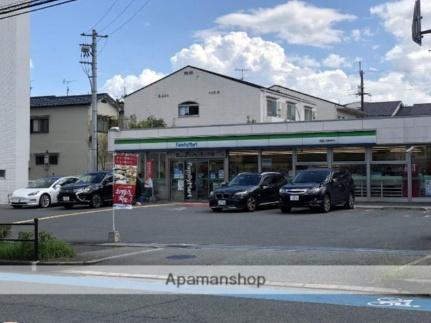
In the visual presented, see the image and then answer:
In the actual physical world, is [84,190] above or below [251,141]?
below

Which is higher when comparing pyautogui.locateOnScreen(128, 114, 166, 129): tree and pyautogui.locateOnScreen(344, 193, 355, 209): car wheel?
pyautogui.locateOnScreen(128, 114, 166, 129): tree

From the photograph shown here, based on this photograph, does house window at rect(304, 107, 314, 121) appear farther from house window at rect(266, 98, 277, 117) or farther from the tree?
the tree

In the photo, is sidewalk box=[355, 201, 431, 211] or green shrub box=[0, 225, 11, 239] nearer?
green shrub box=[0, 225, 11, 239]

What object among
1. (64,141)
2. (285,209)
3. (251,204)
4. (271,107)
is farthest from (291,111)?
(285,209)

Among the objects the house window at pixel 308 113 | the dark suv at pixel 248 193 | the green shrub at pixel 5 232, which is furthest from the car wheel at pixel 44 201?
the house window at pixel 308 113

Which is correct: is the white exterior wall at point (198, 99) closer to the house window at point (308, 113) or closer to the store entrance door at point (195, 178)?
the house window at point (308, 113)

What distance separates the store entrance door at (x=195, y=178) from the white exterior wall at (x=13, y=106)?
8.96 meters

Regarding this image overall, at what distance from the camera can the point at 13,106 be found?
34.6 m

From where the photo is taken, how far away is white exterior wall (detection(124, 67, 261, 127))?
4609 centimetres

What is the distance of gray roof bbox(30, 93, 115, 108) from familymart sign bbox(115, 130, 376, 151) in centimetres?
1337

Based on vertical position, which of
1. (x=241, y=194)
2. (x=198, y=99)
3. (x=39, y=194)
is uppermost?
(x=198, y=99)

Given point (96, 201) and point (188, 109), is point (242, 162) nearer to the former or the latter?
point (96, 201)

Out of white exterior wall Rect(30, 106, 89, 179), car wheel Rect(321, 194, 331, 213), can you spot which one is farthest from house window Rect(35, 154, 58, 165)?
car wheel Rect(321, 194, 331, 213)

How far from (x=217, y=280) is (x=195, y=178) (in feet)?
73.9
